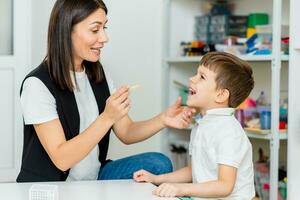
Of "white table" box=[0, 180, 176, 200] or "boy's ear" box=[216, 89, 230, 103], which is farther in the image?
"boy's ear" box=[216, 89, 230, 103]

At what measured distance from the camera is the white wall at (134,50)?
3.37 m

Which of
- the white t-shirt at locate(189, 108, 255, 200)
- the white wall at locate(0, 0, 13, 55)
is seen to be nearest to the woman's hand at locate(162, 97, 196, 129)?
the white t-shirt at locate(189, 108, 255, 200)

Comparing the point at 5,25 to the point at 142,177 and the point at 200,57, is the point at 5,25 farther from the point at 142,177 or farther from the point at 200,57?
the point at 142,177

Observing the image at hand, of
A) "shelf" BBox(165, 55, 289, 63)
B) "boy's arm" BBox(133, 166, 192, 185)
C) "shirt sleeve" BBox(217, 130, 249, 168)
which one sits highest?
"shelf" BBox(165, 55, 289, 63)

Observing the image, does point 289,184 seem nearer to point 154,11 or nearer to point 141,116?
point 141,116

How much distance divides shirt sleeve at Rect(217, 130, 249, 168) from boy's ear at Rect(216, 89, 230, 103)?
14cm

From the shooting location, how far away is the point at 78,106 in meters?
2.17

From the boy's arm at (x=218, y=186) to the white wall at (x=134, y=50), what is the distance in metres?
1.68

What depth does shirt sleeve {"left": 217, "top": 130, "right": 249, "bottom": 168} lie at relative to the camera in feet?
5.74

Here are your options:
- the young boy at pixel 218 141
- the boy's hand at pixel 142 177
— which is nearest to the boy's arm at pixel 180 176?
the young boy at pixel 218 141

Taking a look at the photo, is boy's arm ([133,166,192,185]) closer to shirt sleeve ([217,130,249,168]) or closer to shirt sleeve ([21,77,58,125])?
shirt sleeve ([217,130,249,168])

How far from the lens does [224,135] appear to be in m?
1.80

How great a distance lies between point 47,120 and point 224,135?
0.62m

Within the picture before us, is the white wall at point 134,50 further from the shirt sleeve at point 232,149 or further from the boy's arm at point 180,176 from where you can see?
the shirt sleeve at point 232,149
